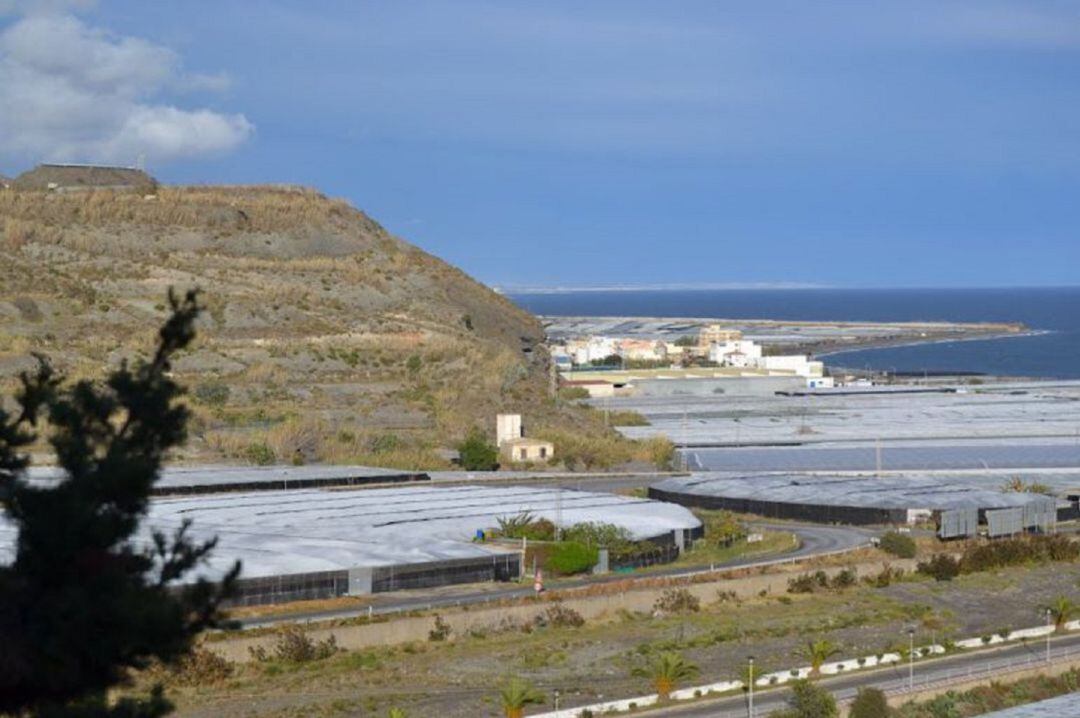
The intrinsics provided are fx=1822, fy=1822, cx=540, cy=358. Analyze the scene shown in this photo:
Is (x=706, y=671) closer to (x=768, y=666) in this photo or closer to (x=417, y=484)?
(x=768, y=666)

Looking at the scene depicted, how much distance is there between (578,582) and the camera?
38969 millimetres

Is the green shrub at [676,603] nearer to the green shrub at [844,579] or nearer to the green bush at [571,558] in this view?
the green shrub at [844,579]

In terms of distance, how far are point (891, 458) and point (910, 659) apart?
37.4m

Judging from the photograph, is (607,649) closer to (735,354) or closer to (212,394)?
(212,394)

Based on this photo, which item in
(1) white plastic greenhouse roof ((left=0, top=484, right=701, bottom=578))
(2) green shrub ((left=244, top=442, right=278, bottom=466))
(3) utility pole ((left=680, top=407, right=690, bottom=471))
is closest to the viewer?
(1) white plastic greenhouse roof ((left=0, top=484, right=701, bottom=578))

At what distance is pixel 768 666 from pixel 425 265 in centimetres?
7287

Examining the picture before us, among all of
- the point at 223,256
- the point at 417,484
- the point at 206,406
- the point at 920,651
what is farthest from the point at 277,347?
the point at 920,651

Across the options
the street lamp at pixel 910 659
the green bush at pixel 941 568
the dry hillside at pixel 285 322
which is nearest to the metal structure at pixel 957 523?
the green bush at pixel 941 568

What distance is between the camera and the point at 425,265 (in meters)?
102

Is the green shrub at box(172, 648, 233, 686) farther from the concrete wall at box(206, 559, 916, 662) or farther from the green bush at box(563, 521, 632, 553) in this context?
the green bush at box(563, 521, 632, 553)

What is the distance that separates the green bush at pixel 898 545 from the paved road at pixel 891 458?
20.2 meters

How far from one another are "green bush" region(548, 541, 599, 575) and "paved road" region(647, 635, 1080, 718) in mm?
10350

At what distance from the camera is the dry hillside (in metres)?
68.8

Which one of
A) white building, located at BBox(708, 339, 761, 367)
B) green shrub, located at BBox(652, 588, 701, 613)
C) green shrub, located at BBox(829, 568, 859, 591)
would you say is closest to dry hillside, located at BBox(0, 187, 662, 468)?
green shrub, located at BBox(829, 568, 859, 591)
